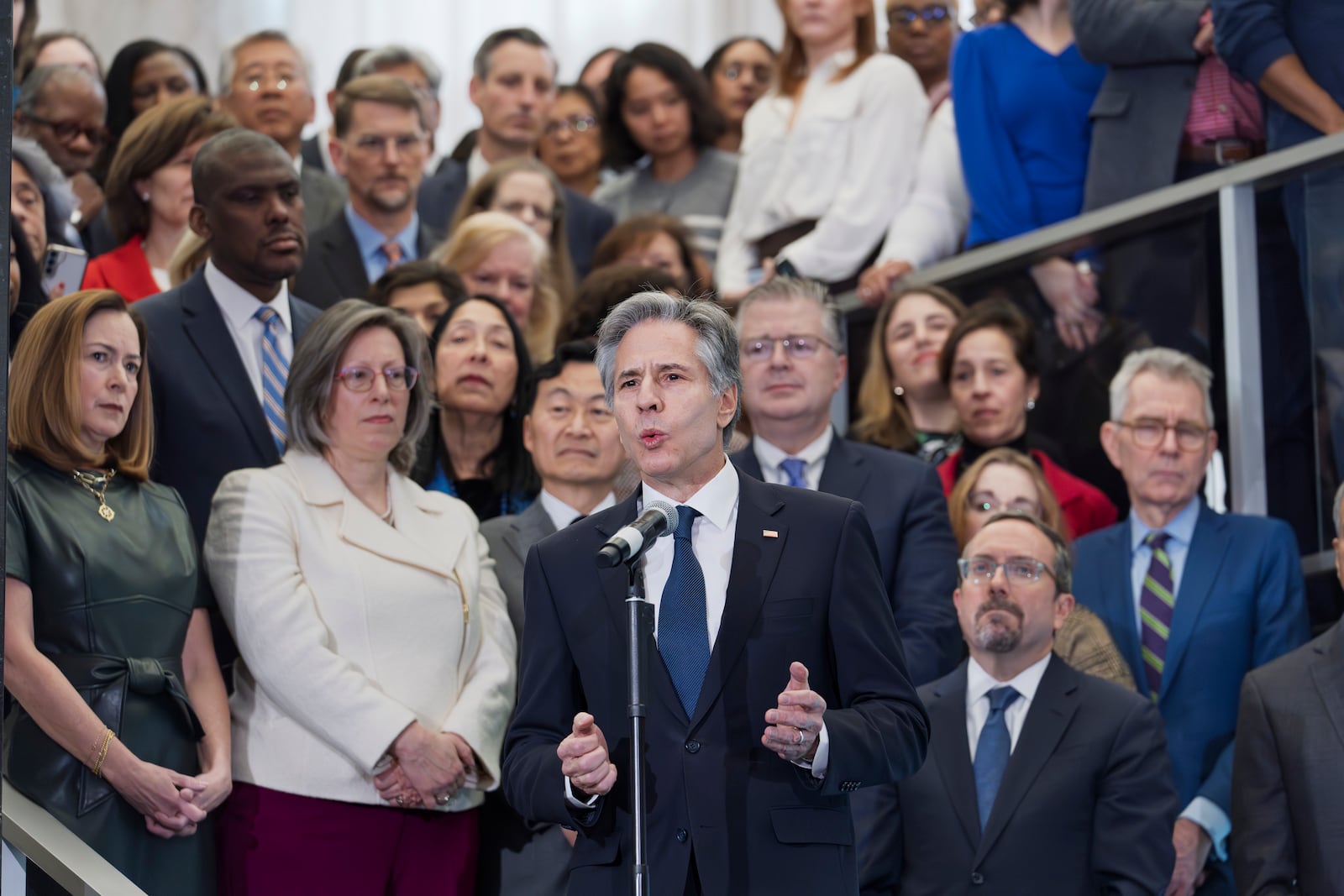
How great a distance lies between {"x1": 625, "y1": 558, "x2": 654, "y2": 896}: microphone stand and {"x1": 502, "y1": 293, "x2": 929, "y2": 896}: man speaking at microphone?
0.18ft

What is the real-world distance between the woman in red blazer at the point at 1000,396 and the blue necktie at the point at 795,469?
676 millimetres

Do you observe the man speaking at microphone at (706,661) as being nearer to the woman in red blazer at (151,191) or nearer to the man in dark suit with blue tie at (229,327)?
the man in dark suit with blue tie at (229,327)

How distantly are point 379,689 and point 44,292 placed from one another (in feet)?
4.59

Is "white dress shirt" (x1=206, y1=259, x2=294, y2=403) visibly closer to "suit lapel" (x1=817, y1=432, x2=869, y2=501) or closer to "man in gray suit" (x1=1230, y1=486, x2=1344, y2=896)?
"suit lapel" (x1=817, y1=432, x2=869, y2=501)

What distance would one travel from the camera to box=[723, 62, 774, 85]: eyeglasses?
6.84 metres

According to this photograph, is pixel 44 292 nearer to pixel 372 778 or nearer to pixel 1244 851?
pixel 372 778

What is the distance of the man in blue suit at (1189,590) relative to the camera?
4.09m

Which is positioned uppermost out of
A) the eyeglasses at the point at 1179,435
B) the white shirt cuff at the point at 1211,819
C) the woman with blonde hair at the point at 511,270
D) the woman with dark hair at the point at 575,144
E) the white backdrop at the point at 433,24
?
the white backdrop at the point at 433,24

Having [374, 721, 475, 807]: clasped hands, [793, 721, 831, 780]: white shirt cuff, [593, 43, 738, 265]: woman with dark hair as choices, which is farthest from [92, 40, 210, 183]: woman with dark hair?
[793, 721, 831, 780]: white shirt cuff

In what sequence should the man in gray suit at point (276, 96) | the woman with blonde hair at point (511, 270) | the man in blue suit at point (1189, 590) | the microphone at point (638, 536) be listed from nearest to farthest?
the microphone at point (638, 536)
the man in blue suit at point (1189, 590)
the woman with blonde hair at point (511, 270)
the man in gray suit at point (276, 96)

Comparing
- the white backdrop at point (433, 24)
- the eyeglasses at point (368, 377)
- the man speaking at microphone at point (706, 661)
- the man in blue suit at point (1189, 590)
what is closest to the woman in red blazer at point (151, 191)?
the eyeglasses at point (368, 377)

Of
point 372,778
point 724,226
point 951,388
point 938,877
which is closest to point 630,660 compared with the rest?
point 372,778

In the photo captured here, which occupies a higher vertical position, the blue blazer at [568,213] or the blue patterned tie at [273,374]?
the blue blazer at [568,213]

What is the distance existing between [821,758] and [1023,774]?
133cm
